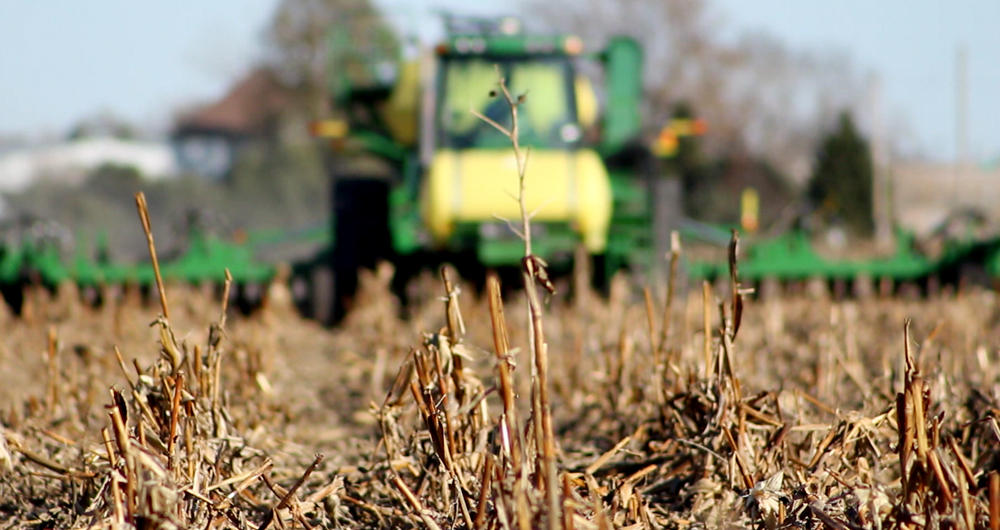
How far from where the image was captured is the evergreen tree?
28.5m

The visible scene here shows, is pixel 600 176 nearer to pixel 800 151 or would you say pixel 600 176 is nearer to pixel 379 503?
pixel 379 503

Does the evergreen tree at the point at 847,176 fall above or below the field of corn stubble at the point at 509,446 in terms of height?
below

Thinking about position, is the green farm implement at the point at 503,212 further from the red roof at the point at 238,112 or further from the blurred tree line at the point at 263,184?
the red roof at the point at 238,112

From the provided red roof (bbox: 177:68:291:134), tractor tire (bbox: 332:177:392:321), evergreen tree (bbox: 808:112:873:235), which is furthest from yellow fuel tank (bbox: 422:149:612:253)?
red roof (bbox: 177:68:291:134)

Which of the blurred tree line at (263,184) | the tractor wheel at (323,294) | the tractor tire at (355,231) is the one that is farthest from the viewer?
the blurred tree line at (263,184)

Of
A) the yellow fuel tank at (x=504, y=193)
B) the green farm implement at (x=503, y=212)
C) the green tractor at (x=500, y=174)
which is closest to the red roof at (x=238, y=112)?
the green farm implement at (x=503, y=212)

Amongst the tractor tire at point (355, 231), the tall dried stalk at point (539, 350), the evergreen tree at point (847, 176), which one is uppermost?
the tall dried stalk at point (539, 350)

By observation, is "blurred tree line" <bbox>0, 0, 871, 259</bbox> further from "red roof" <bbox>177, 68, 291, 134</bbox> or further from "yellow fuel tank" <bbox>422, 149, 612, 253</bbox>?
"yellow fuel tank" <bbox>422, 149, 612, 253</bbox>

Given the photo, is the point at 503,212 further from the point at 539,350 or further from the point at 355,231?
the point at 539,350

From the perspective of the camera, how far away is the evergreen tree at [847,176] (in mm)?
28500

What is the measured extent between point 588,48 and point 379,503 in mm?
6545

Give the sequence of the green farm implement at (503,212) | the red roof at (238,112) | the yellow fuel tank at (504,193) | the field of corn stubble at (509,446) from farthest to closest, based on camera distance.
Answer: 1. the red roof at (238,112)
2. the green farm implement at (503,212)
3. the yellow fuel tank at (504,193)
4. the field of corn stubble at (509,446)

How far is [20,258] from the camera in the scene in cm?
881

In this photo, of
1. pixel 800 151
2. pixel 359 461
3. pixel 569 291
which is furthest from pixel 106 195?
pixel 359 461
